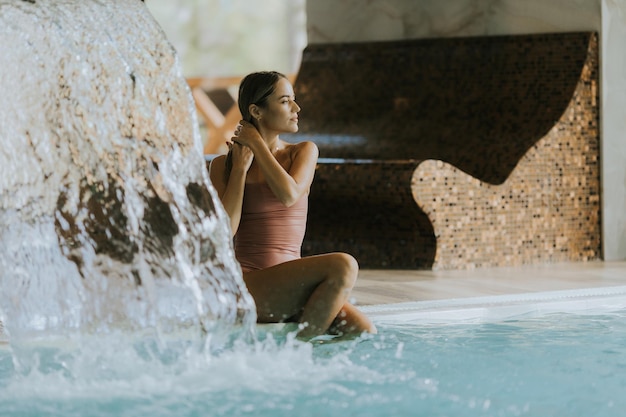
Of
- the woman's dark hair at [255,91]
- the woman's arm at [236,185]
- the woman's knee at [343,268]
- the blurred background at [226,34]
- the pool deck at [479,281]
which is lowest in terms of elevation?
the pool deck at [479,281]

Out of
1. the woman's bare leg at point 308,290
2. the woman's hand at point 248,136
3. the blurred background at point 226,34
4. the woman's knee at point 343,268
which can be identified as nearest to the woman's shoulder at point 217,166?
the woman's hand at point 248,136

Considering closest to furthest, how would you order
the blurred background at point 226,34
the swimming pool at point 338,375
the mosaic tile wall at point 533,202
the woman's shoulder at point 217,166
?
the swimming pool at point 338,375 → the woman's shoulder at point 217,166 → the mosaic tile wall at point 533,202 → the blurred background at point 226,34

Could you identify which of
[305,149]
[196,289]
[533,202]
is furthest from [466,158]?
[196,289]

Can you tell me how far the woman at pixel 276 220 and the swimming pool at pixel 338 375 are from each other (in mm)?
76

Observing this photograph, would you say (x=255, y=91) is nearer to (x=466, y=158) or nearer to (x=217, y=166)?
(x=217, y=166)

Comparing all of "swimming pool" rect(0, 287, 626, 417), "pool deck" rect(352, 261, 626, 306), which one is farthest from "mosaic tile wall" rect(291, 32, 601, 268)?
"swimming pool" rect(0, 287, 626, 417)

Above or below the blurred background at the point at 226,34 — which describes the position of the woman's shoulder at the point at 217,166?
below

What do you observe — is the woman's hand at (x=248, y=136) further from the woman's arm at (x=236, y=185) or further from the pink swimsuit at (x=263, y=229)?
the pink swimsuit at (x=263, y=229)

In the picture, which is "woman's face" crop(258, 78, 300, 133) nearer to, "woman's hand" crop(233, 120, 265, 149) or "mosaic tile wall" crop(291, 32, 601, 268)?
"woman's hand" crop(233, 120, 265, 149)

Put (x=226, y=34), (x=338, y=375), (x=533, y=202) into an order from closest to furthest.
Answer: (x=338, y=375), (x=533, y=202), (x=226, y=34)

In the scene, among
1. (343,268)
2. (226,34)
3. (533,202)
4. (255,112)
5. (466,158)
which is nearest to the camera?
(343,268)

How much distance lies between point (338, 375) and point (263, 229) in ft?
2.30

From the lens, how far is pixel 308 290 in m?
3.35

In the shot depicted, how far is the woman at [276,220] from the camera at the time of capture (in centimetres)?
→ 332
